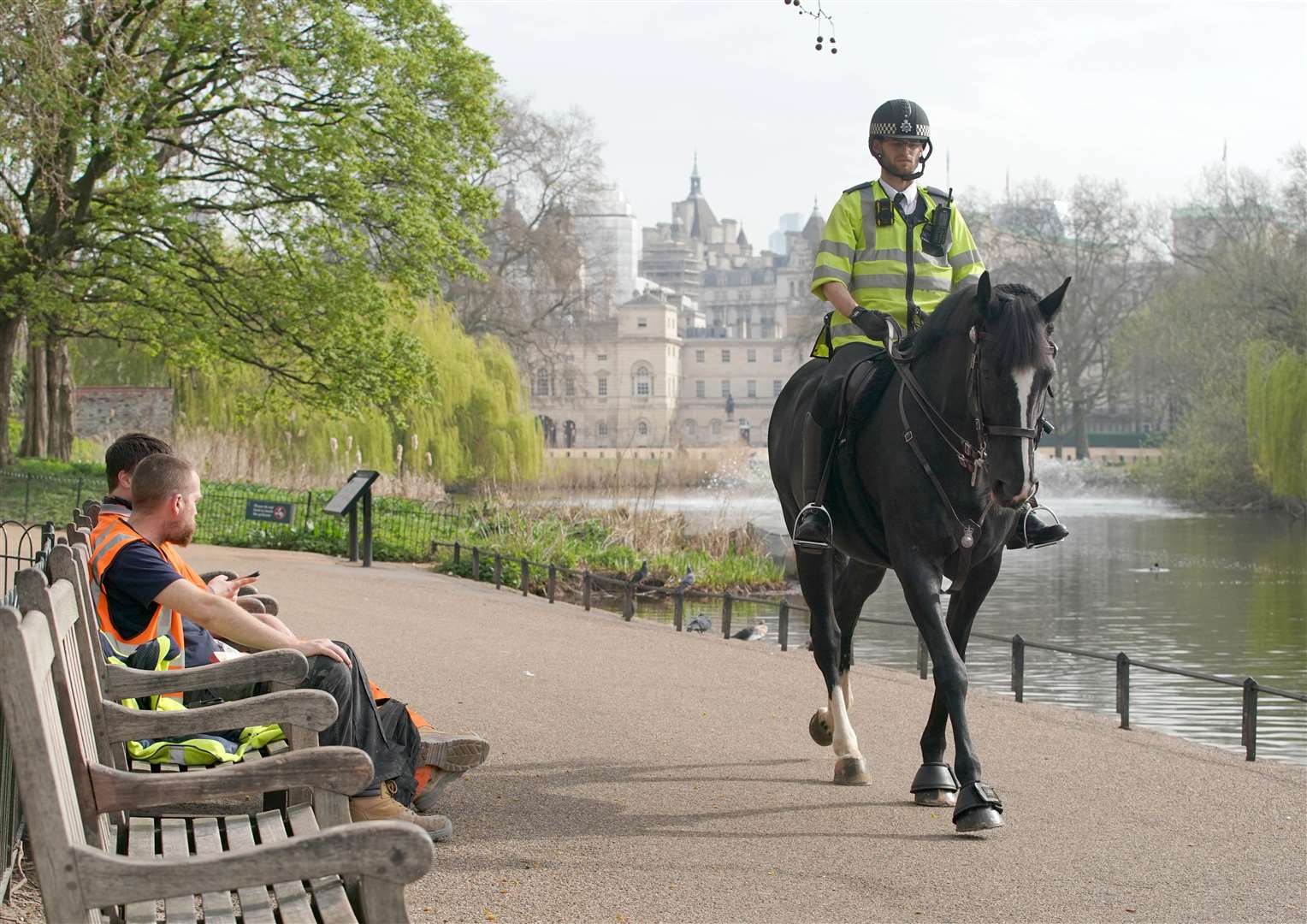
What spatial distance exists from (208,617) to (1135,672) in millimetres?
11644

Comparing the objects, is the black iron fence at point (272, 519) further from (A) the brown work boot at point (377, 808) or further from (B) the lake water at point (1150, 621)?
(A) the brown work boot at point (377, 808)

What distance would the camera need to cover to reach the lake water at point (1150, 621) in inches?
506

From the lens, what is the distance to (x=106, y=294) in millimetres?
25000

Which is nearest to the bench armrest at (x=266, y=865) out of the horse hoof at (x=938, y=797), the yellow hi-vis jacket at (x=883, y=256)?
the horse hoof at (x=938, y=797)

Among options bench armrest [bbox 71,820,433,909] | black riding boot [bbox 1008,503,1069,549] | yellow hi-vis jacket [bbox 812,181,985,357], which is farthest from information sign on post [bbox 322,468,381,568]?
bench armrest [bbox 71,820,433,909]

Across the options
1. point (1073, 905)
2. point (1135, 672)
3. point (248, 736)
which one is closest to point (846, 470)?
point (1073, 905)

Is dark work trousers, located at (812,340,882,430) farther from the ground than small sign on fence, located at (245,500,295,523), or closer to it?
farther from the ground

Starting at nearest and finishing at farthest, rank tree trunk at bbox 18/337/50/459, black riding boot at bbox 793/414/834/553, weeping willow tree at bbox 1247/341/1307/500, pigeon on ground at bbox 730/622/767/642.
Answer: black riding boot at bbox 793/414/834/553
pigeon on ground at bbox 730/622/767/642
tree trunk at bbox 18/337/50/459
weeping willow tree at bbox 1247/341/1307/500

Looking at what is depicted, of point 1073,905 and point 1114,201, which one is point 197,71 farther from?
point 1114,201

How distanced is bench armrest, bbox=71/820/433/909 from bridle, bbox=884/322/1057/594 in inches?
148

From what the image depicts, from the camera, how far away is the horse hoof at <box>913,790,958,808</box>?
6773 millimetres

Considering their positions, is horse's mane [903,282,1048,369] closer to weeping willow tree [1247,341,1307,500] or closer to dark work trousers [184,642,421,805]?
dark work trousers [184,642,421,805]

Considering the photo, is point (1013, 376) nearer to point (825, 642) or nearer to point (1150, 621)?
point (825, 642)

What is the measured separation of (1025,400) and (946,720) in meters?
1.62
